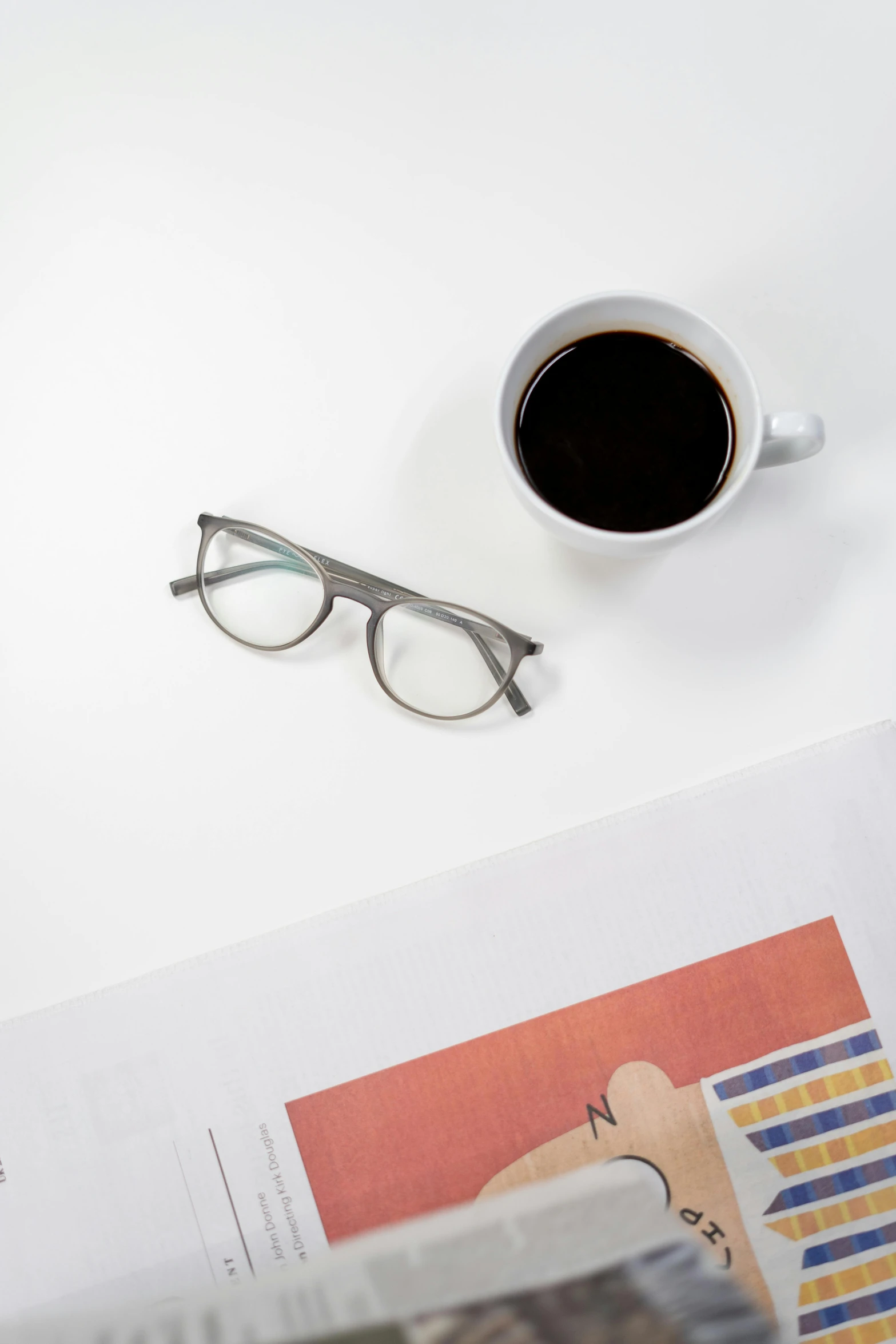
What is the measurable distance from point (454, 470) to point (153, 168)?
249 millimetres

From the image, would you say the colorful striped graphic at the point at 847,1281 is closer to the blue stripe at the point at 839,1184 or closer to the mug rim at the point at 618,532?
the blue stripe at the point at 839,1184

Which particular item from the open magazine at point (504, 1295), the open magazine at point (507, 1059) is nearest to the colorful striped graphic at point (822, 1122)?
the open magazine at point (507, 1059)

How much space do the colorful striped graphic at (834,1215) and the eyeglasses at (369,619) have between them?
30 cm

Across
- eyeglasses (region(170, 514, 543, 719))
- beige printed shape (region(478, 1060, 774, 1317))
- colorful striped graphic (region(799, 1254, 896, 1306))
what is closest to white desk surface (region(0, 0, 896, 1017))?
eyeglasses (region(170, 514, 543, 719))

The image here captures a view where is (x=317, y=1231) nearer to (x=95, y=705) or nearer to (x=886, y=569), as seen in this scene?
(x=95, y=705)

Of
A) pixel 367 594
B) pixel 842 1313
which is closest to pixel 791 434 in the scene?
pixel 367 594

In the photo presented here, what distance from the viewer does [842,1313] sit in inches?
18.1

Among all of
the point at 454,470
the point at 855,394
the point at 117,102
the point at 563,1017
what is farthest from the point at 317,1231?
the point at 117,102

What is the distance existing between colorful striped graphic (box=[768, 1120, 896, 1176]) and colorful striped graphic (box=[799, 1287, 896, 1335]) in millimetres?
66

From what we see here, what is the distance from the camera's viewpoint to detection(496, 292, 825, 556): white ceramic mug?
41 centimetres

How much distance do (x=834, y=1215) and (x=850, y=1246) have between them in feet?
0.05

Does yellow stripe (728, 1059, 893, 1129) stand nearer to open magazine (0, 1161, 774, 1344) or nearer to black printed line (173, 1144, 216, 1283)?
open magazine (0, 1161, 774, 1344)

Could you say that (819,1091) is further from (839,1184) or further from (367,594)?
(367,594)

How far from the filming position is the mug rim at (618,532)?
16.0 inches
